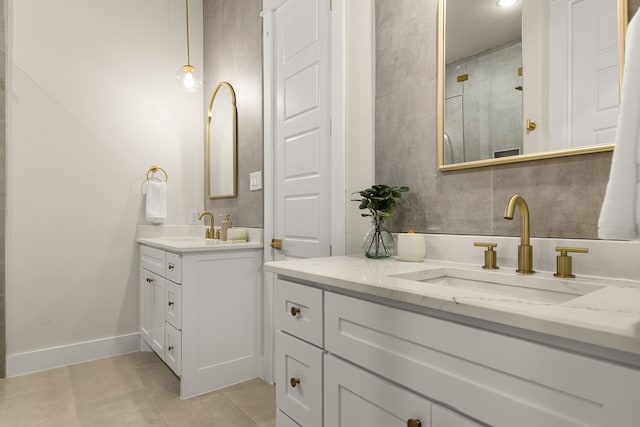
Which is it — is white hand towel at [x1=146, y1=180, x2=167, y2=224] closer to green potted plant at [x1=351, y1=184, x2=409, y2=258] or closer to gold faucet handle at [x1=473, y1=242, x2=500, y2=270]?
green potted plant at [x1=351, y1=184, x2=409, y2=258]

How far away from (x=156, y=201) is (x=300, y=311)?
80.0 inches

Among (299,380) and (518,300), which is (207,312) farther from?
(518,300)

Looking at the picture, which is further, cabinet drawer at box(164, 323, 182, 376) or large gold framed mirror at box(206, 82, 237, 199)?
large gold framed mirror at box(206, 82, 237, 199)

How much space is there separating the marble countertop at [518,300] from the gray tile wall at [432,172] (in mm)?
176

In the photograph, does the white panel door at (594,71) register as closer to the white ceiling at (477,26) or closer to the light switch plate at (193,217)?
the white ceiling at (477,26)

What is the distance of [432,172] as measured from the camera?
1.38m

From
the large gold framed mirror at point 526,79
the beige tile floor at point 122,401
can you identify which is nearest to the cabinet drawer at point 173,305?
the beige tile floor at point 122,401

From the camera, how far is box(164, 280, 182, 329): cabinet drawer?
1969mm

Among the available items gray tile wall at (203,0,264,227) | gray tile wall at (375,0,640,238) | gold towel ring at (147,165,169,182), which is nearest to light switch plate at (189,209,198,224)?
gray tile wall at (203,0,264,227)

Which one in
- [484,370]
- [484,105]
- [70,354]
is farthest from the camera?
[70,354]

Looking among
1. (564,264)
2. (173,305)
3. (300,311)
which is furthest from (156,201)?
(564,264)

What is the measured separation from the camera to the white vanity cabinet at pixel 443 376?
54 cm

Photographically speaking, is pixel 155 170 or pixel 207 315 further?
pixel 155 170

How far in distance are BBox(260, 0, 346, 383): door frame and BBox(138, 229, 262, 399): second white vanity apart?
98mm
